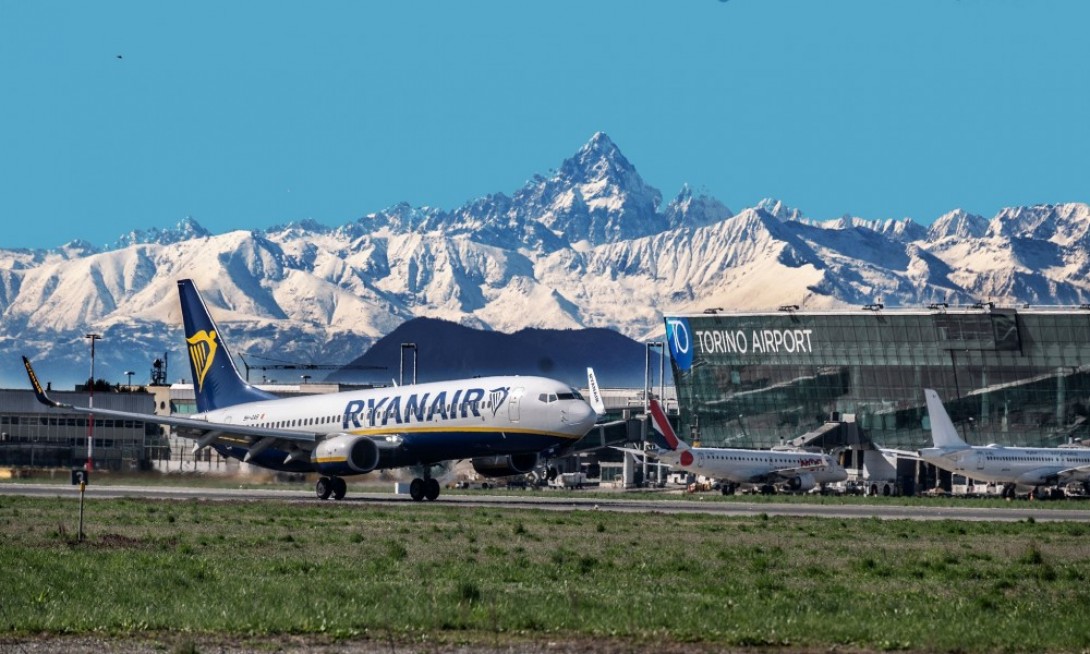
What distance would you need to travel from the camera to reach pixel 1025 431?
169m

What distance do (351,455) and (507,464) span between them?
760 centimetres

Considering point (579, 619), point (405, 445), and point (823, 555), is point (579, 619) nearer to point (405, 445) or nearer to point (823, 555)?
point (823, 555)

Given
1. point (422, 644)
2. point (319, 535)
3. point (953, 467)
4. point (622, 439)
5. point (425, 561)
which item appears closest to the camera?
point (422, 644)

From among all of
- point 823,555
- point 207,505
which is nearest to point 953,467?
point 207,505

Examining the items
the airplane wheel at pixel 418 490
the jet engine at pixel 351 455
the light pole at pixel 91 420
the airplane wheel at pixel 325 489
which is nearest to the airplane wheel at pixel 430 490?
the airplane wheel at pixel 418 490

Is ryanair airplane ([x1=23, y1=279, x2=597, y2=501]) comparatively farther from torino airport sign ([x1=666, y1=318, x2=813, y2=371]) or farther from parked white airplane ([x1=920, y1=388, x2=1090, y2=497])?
torino airport sign ([x1=666, y1=318, x2=813, y2=371])

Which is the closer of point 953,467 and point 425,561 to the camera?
point 425,561

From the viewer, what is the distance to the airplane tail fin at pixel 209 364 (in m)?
97.1

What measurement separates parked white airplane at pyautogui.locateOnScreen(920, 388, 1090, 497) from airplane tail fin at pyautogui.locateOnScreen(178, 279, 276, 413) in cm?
4624

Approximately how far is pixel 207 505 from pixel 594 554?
1257 inches

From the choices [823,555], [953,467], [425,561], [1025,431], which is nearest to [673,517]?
[823,555]

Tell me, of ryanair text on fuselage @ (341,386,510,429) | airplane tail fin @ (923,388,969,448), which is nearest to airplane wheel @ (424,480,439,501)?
ryanair text on fuselage @ (341,386,510,429)

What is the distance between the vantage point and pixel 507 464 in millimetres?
79812

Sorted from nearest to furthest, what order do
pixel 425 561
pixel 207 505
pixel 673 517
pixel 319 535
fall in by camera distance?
pixel 425 561
pixel 319 535
pixel 673 517
pixel 207 505
